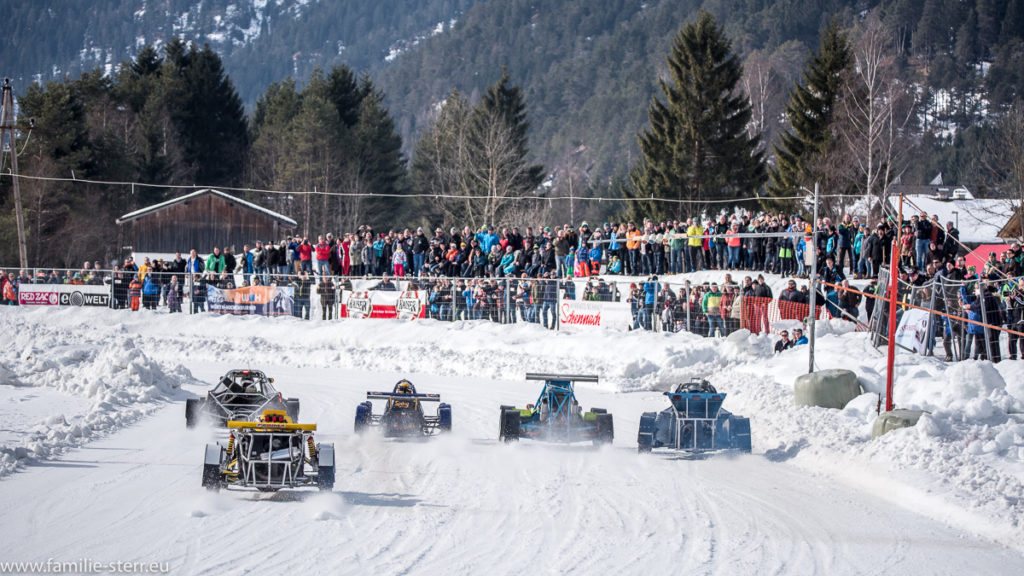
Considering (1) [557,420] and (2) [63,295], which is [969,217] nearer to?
(2) [63,295]

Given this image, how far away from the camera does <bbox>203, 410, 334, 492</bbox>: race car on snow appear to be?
403 inches

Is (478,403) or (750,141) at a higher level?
(750,141)

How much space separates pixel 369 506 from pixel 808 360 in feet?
33.8

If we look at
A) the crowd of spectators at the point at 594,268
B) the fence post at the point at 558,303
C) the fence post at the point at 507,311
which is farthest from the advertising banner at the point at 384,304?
the fence post at the point at 558,303

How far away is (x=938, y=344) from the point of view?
62.7ft

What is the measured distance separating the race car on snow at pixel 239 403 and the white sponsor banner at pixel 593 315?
10.3 metres

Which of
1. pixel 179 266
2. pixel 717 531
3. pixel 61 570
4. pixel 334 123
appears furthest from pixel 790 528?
pixel 334 123

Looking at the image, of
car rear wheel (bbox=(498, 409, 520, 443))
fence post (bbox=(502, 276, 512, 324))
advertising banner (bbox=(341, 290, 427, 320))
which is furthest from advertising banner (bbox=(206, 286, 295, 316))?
car rear wheel (bbox=(498, 409, 520, 443))

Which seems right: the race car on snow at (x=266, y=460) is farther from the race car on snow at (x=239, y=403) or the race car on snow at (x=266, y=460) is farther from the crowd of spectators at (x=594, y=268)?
the crowd of spectators at (x=594, y=268)

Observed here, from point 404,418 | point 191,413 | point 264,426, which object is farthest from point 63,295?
point 264,426

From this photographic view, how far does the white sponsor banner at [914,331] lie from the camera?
1809 cm

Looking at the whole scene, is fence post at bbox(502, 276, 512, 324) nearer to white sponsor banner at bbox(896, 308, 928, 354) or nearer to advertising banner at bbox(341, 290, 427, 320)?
advertising banner at bbox(341, 290, 427, 320)

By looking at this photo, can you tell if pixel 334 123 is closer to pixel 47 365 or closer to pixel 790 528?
pixel 47 365

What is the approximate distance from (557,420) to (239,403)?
5.22 meters
